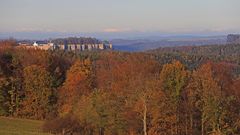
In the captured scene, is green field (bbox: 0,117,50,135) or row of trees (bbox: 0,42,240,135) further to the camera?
row of trees (bbox: 0,42,240,135)

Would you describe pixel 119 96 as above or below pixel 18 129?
above

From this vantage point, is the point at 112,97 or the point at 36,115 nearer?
the point at 112,97

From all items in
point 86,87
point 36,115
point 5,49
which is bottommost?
point 36,115

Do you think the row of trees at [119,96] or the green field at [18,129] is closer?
the green field at [18,129]

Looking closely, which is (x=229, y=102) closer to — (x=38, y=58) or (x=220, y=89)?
(x=220, y=89)

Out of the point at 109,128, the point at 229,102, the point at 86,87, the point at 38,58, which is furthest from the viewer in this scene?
the point at 38,58

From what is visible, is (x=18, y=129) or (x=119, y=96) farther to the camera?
(x=119, y=96)

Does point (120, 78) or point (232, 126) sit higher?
point (120, 78)

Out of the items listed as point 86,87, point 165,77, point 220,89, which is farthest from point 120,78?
point 220,89
